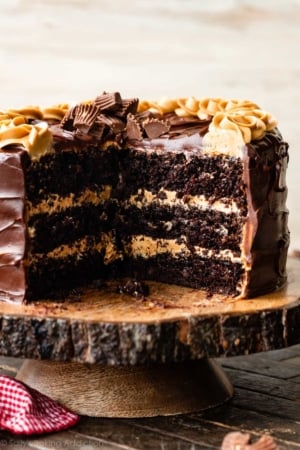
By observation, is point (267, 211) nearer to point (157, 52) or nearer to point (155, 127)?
point (155, 127)

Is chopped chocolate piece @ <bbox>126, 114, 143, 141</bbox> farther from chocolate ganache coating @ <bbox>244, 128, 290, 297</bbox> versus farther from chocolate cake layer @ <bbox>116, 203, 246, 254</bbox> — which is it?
chocolate ganache coating @ <bbox>244, 128, 290, 297</bbox>

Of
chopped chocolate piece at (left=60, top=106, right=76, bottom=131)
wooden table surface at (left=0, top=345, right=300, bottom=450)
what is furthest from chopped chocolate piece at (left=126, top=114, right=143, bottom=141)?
wooden table surface at (left=0, top=345, right=300, bottom=450)

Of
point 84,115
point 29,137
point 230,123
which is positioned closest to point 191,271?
point 230,123

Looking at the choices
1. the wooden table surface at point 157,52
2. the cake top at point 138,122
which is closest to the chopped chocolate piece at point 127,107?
the cake top at point 138,122

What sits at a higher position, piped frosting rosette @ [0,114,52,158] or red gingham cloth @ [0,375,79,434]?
piped frosting rosette @ [0,114,52,158]

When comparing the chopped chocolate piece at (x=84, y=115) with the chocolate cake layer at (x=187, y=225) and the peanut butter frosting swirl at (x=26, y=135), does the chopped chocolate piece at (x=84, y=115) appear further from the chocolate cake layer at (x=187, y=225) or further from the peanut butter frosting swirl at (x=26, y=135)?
the chocolate cake layer at (x=187, y=225)

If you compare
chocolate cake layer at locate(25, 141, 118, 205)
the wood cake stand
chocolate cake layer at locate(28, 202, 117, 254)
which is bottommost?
the wood cake stand

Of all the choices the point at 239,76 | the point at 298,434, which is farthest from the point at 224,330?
the point at 239,76
